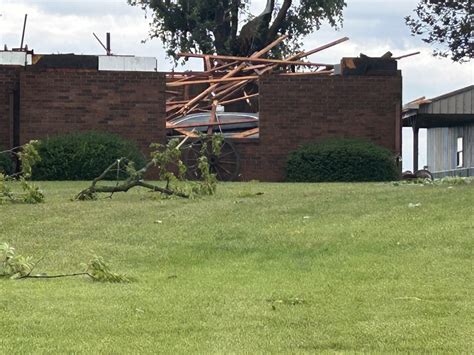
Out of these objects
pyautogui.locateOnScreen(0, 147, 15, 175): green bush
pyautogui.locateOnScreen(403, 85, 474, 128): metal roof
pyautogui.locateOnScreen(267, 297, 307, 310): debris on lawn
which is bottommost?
pyautogui.locateOnScreen(267, 297, 307, 310): debris on lawn

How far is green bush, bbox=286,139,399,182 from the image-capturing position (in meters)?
26.5

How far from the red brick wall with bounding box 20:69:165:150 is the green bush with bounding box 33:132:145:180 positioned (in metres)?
1.84

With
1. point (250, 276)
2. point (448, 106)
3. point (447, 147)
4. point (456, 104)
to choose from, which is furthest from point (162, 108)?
point (250, 276)

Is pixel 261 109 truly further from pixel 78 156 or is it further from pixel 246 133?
pixel 78 156

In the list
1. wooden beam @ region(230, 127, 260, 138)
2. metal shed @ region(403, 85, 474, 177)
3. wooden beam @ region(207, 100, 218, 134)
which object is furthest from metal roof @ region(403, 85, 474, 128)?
wooden beam @ region(207, 100, 218, 134)

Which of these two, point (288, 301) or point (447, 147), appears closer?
point (288, 301)

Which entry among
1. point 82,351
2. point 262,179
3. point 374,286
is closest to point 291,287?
point 374,286

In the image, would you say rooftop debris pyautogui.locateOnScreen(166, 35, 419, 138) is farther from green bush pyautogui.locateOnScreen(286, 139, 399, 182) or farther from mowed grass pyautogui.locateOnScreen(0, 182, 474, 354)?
mowed grass pyautogui.locateOnScreen(0, 182, 474, 354)

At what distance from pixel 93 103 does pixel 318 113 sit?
5975 millimetres

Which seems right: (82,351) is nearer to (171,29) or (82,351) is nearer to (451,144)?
(451,144)

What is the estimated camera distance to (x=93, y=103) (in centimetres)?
2755

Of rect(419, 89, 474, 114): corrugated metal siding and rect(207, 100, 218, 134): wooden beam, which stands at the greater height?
rect(419, 89, 474, 114): corrugated metal siding

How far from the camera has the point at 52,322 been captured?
7.57 metres

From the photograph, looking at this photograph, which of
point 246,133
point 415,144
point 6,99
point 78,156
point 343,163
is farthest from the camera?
point 415,144
